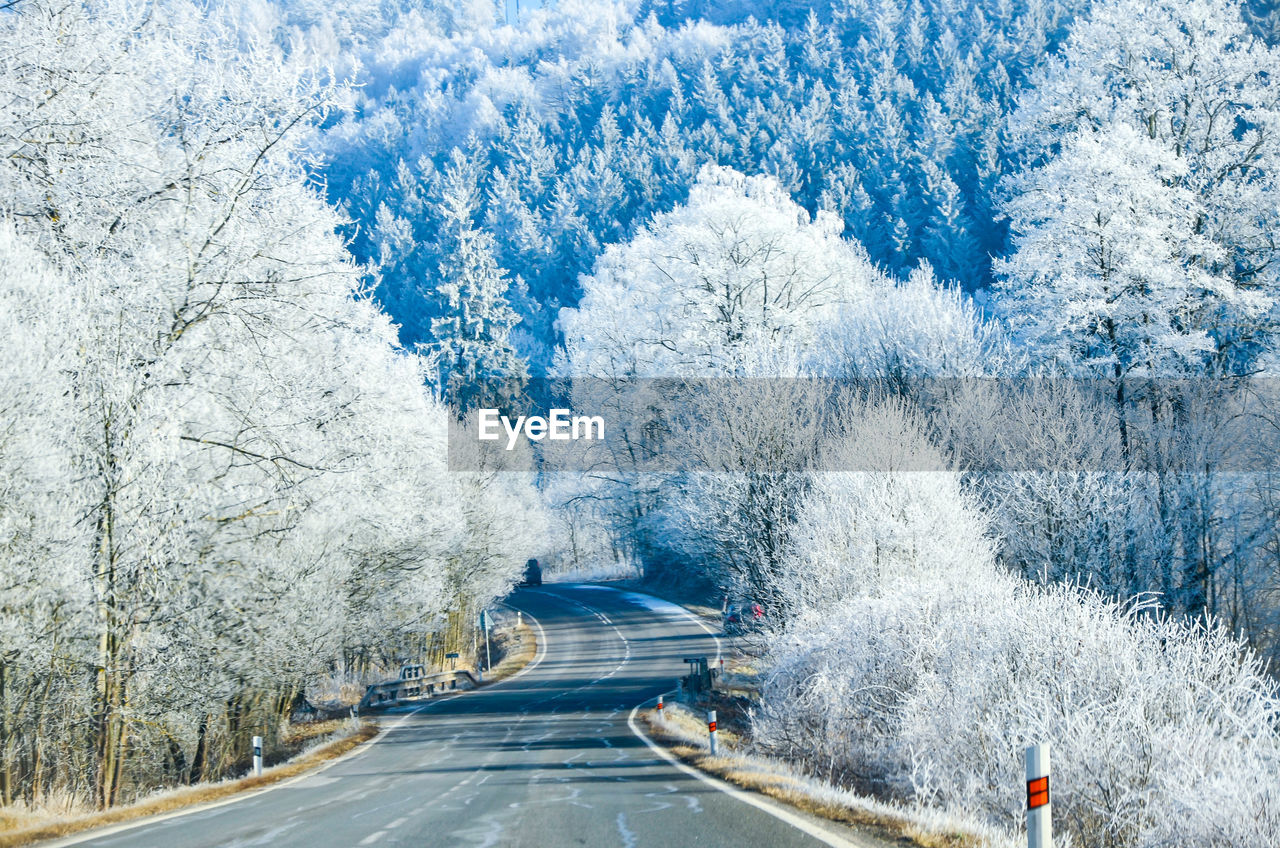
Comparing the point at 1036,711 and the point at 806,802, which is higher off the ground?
the point at 1036,711

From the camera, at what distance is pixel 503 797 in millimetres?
12875

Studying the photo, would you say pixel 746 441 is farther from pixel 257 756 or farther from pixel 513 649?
pixel 513 649

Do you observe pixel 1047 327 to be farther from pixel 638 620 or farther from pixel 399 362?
pixel 638 620

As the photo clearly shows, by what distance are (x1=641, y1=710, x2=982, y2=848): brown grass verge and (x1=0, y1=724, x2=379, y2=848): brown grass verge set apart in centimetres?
757

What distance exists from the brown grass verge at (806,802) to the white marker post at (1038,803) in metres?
2.01

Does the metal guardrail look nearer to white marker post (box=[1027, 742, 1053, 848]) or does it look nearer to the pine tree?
white marker post (box=[1027, 742, 1053, 848])

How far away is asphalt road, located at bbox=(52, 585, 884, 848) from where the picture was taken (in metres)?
9.55

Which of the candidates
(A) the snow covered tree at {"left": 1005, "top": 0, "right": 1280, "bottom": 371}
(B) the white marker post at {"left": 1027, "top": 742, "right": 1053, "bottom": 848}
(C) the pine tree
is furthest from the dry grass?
(B) the white marker post at {"left": 1027, "top": 742, "right": 1053, "bottom": 848}

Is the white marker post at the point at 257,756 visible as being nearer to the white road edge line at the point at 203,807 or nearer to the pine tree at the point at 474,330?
the white road edge line at the point at 203,807

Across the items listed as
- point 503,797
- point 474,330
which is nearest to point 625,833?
point 503,797

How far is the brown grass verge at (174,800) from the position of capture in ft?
33.6

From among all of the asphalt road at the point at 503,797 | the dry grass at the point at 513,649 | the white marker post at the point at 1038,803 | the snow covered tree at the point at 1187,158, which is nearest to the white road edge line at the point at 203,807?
the asphalt road at the point at 503,797

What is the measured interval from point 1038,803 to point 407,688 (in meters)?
30.8

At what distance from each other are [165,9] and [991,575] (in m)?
20.2
